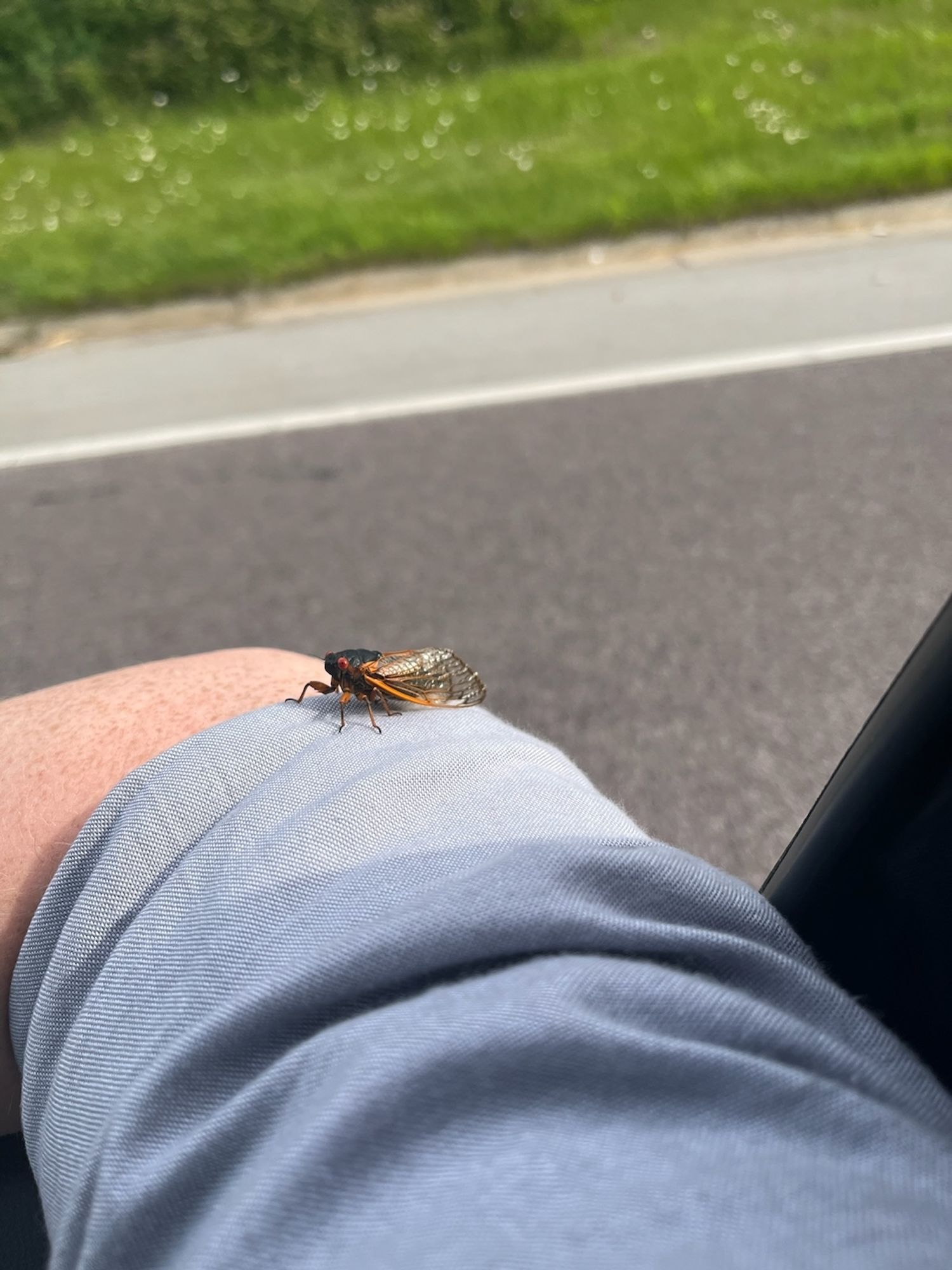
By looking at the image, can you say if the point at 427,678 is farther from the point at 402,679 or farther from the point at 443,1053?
the point at 443,1053

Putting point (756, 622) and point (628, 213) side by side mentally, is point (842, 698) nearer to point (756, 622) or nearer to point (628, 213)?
point (756, 622)

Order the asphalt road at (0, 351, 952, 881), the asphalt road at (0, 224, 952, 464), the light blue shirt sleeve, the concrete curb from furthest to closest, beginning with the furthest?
the concrete curb < the asphalt road at (0, 224, 952, 464) < the asphalt road at (0, 351, 952, 881) < the light blue shirt sleeve

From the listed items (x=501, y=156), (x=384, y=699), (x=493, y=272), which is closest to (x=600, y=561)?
(x=384, y=699)

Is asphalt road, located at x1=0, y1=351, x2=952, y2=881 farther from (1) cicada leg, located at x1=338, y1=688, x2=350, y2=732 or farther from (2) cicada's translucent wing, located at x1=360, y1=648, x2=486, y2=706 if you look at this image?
(1) cicada leg, located at x1=338, y1=688, x2=350, y2=732

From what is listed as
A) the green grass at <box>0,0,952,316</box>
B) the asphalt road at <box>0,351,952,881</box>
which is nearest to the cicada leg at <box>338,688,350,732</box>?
the asphalt road at <box>0,351,952,881</box>

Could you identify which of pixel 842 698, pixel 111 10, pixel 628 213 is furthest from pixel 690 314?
pixel 111 10

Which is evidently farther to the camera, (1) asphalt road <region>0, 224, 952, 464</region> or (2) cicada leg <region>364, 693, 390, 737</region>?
(1) asphalt road <region>0, 224, 952, 464</region>
